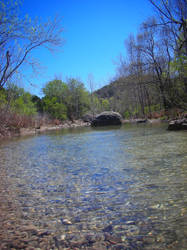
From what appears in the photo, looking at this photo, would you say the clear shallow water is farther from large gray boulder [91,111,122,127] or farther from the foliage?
the foliage

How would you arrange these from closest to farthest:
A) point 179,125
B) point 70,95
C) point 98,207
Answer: point 98,207, point 179,125, point 70,95

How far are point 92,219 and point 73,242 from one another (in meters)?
0.35

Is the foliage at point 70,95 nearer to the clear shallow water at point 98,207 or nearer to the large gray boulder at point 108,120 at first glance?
the large gray boulder at point 108,120

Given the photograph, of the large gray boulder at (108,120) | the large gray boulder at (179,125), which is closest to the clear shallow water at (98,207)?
the large gray boulder at (179,125)

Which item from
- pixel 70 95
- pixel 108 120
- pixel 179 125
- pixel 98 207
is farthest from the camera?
pixel 70 95

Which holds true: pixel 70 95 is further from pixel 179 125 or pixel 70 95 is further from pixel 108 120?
pixel 179 125

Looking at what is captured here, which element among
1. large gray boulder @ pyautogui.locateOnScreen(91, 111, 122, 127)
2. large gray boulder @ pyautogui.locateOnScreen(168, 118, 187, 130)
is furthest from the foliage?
large gray boulder @ pyautogui.locateOnScreen(168, 118, 187, 130)

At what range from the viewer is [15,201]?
2.31 meters

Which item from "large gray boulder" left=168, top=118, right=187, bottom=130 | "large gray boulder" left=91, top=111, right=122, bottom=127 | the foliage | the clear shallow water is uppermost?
the foliage

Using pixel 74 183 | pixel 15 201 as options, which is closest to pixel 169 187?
pixel 74 183

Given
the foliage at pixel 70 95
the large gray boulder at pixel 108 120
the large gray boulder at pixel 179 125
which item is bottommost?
the large gray boulder at pixel 179 125

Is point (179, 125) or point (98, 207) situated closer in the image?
point (98, 207)

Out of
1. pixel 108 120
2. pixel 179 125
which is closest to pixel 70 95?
pixel 108 120

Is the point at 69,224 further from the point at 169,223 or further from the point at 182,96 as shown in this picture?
the point at 182,96
